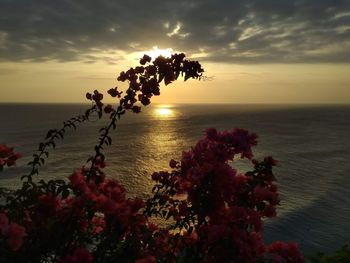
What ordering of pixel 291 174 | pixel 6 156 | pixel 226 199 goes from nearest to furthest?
1. pixel 226 199
2. pixel 6 156
3. pixel 291 174

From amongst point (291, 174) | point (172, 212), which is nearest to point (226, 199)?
point (172, 212)

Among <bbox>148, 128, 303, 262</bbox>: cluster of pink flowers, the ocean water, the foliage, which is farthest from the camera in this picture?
the ocean water

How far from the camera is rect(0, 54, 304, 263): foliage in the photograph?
3826 millimetres

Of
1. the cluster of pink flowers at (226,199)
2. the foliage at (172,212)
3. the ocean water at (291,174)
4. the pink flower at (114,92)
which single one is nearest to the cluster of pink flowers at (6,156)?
the foliage at (172,212)

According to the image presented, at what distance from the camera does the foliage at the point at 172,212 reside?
3.83 metres

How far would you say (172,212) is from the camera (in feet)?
17.3

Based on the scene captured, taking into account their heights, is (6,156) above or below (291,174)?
above

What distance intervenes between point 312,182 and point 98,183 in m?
33.2

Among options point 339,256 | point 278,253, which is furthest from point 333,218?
point 278,253

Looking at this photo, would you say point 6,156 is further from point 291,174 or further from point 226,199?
point 291,174

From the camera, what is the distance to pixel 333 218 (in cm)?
2517

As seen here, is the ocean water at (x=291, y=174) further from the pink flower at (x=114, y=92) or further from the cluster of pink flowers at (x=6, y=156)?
the cluster of pink flowers at (x=6, y=156)

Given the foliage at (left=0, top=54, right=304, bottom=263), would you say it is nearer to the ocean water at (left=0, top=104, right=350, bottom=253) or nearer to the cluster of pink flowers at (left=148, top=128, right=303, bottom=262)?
the cluster of pink flowers at (left=148, top=128, right=303, bottom=262)

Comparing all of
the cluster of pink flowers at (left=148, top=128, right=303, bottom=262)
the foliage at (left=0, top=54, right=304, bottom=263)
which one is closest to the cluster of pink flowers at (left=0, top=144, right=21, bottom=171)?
the foliage at (left=0, top=54, right=304, bottom=263)
